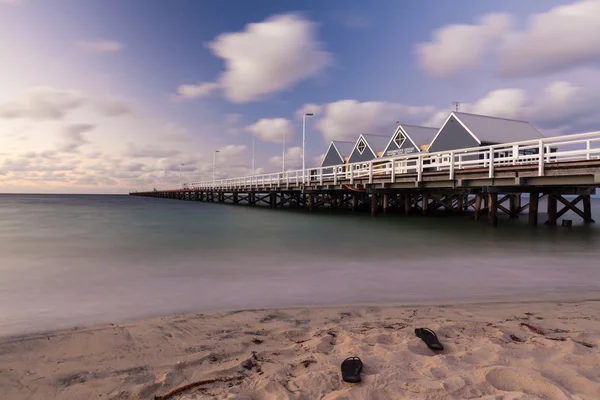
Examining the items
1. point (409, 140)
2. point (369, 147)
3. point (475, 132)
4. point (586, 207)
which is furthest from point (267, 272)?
point (369, 147)

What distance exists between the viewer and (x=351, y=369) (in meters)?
2.68

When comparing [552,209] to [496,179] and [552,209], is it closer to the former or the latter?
[552,209]

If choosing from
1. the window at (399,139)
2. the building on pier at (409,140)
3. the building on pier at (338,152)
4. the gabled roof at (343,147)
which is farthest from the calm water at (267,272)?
the gabled roof at (343,147)

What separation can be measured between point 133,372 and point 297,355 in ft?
4.55

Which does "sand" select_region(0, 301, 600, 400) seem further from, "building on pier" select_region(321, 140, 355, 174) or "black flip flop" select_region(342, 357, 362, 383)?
"building on pier" select_region(321, 140, 355, 174)

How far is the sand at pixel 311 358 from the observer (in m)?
2.51

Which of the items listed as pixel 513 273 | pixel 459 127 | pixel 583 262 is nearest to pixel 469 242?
pixel 583 262

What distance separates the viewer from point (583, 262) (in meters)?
8.54

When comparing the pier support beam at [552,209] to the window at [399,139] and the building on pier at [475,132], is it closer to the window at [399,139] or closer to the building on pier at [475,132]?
the building on pier at [475,132]

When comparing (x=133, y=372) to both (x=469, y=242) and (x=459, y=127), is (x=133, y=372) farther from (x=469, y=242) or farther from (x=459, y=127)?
(x=459, y=127)

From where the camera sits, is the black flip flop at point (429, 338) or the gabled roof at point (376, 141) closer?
→ the black flip flop at point (429, 338)

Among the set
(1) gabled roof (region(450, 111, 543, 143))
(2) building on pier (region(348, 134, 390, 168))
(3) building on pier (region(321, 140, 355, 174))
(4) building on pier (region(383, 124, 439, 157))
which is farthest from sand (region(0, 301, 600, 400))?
(3) building on pier (region(321, 140, 355, 174))

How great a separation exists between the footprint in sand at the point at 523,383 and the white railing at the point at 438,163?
10.2 m

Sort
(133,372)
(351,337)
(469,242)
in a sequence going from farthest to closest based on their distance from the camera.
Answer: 1. (469,242)
2. (351,337)
3. (133,372)
